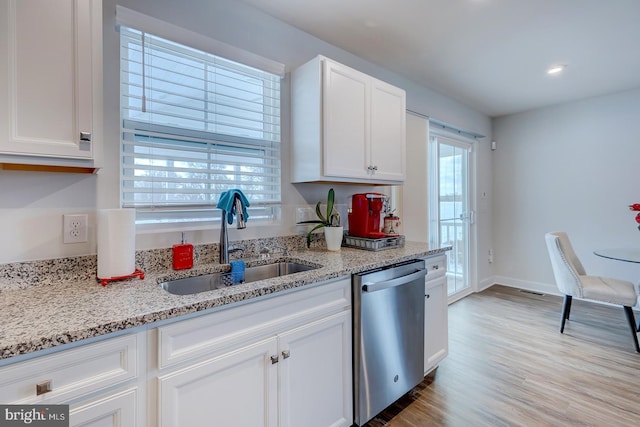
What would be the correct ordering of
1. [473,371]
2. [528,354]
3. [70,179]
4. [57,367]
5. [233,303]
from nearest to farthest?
1. [57,367]
2. [233,303]
3. [70,179]
4. [473,371]
5. [528,354]

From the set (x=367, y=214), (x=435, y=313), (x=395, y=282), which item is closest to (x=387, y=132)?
(x=367, y=214)

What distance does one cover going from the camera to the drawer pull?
0.78 meters

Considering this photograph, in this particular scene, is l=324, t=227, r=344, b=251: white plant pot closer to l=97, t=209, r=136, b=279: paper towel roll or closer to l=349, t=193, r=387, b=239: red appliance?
l=349, t=193, r=387, b=239: red appliance

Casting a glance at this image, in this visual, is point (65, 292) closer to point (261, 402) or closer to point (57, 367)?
point (57, 367)

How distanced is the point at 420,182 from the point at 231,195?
217cm

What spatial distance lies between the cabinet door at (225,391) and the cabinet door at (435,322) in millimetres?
1175

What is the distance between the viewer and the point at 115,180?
143 centimetres

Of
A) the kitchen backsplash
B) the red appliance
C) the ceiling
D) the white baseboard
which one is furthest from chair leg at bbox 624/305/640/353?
the kitchen backsplash

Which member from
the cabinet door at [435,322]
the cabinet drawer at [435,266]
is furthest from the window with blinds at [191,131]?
the cabinet door at [435,322]

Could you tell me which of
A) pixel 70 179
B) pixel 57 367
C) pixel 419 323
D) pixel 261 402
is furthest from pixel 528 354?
pixel 70 179

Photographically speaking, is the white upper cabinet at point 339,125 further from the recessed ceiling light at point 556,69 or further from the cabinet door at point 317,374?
the recessed ceiling light at point 556,69

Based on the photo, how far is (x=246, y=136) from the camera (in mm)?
1911

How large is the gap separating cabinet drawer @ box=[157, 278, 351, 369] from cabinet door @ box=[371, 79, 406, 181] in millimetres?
1094

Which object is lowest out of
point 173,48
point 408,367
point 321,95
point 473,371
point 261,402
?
point 473,371
